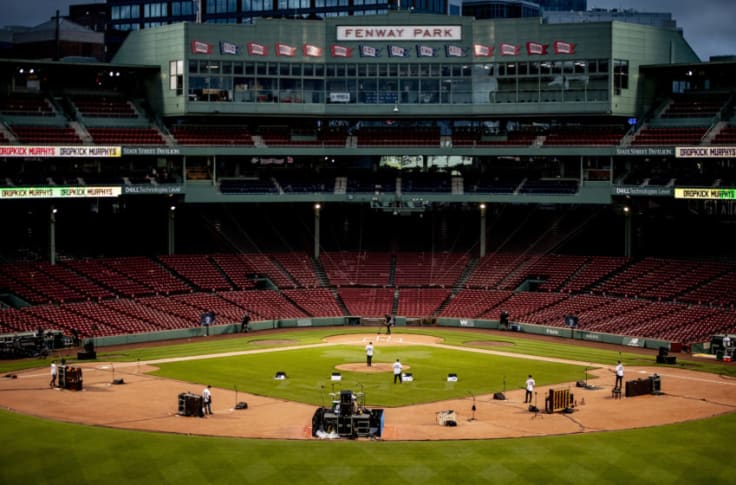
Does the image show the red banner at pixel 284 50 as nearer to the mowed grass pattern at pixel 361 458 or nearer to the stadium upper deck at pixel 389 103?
the stadium upper deck at pixel 389 103

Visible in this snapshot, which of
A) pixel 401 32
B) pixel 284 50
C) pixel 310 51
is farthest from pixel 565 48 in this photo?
pixel 284 50

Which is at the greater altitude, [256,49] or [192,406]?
[256,49]

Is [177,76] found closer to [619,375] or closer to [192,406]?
[192,406]

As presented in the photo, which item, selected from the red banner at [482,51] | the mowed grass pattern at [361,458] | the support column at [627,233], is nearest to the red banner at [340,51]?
the red banner at [482,51]

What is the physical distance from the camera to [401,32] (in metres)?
82.9

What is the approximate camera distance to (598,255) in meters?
79.1

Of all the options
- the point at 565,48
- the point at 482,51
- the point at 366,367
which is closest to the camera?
the point at 366,367

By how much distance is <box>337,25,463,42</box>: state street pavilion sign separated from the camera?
271 ft

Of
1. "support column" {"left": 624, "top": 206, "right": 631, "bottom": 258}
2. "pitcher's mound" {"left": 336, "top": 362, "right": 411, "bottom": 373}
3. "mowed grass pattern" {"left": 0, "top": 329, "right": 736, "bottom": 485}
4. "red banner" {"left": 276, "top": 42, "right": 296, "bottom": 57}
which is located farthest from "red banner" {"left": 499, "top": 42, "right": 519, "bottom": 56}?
"mowed grass pattern" {"left": 0, "top": 329, "right": 736, "bottom": 485}

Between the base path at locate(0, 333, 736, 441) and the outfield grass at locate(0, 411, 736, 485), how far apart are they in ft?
5.47

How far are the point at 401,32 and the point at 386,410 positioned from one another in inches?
1959

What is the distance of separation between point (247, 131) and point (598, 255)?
3259 centimetres

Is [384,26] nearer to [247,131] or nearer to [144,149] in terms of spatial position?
[247,131]

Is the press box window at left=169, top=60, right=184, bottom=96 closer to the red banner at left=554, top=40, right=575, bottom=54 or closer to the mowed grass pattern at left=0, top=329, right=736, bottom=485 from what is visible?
the red banner at left=554, top=40, right=575, bottom=54
